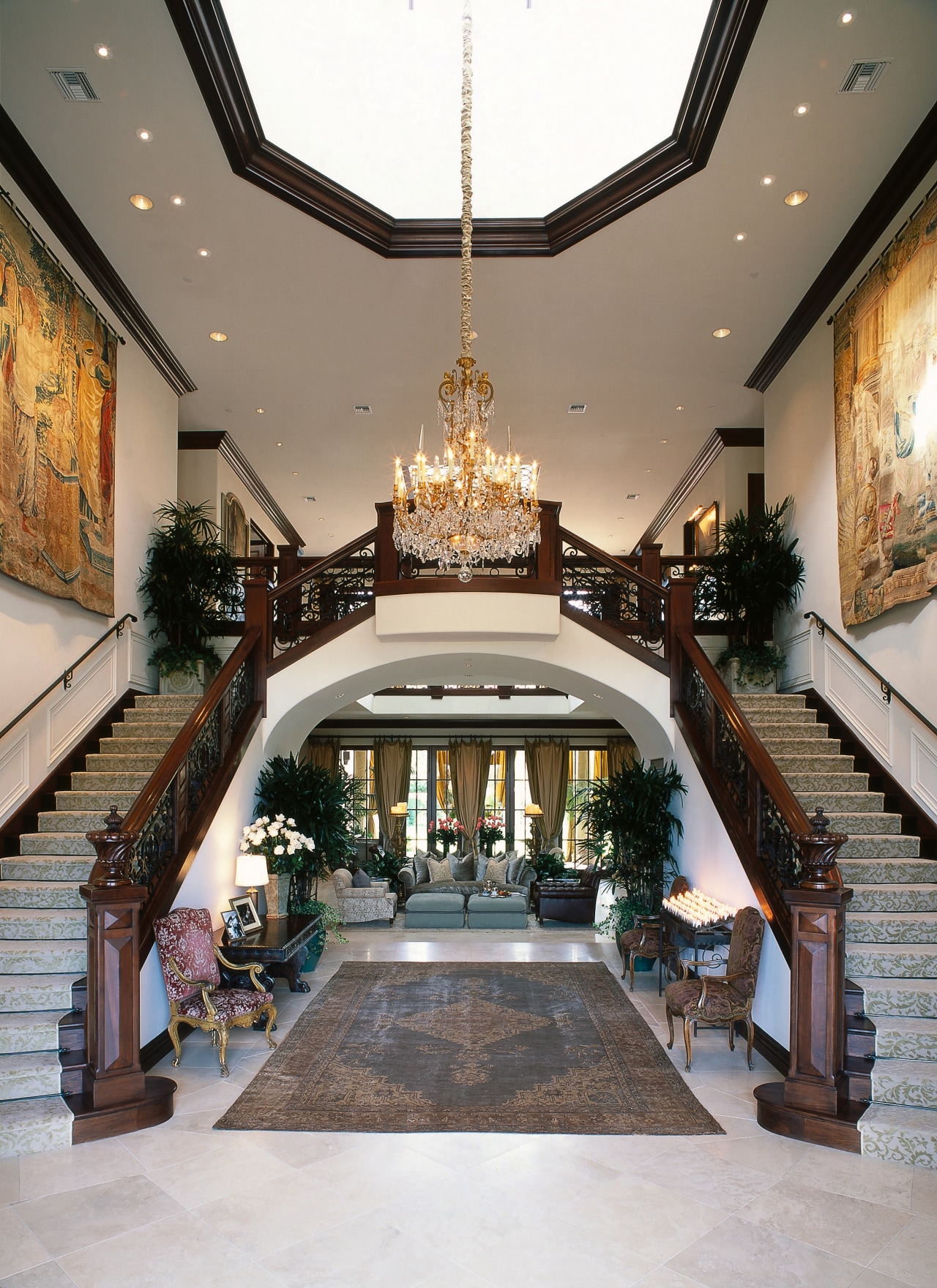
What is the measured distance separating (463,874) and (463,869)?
0.10 metres

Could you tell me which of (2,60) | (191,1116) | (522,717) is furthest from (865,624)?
(522,717)

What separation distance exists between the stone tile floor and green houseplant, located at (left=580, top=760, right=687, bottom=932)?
3.95 meters

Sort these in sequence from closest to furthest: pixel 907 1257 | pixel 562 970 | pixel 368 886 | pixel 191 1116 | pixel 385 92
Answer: pixel 907 1257, pixel 191 1116, pixel 385 92, pixel 562 970, pixel 368 886

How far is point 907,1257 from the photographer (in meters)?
3.45

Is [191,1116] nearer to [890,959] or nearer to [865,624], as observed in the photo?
[890,959]

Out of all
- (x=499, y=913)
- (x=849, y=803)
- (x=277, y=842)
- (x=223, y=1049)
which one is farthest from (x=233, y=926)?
(x=499, y=913)

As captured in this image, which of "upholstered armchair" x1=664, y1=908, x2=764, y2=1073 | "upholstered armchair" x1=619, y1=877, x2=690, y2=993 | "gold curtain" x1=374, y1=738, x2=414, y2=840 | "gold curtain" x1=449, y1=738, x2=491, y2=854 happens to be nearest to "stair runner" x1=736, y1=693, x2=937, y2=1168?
"upholstered armchair" x1=664, y1=908, x2=764, y2=1073

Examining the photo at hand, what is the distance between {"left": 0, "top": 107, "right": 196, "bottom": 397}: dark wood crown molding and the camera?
6426 mm

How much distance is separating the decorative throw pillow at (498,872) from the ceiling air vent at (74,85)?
13.2 m

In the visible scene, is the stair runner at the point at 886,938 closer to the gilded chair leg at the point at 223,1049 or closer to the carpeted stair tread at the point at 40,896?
the gilded chair leg at the point at 223,1049

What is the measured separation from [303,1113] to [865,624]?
569 centimetres

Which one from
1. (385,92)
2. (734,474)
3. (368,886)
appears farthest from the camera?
(368,886)

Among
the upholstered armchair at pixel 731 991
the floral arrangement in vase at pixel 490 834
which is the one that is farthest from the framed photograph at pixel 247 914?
the floral arrangement in vase at pixel 490 834

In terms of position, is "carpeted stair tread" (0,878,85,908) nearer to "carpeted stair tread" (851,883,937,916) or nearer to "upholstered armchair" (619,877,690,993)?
"upholstered armchair" (619,877,690,993)
